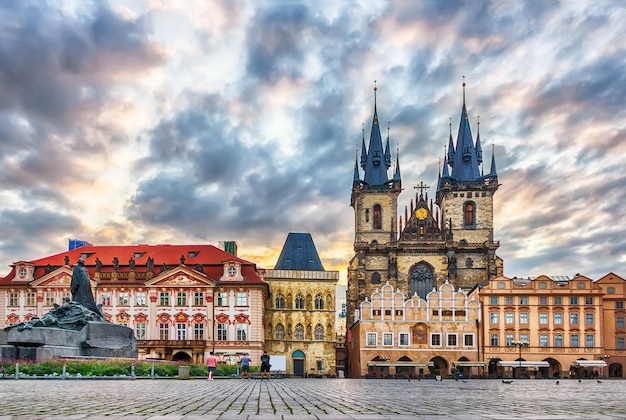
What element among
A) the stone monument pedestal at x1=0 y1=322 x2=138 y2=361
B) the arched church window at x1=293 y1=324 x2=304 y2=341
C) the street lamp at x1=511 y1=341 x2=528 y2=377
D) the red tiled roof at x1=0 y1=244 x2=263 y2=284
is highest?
the red tiled roof at x1=0 y1=244 x2=263 y2=284

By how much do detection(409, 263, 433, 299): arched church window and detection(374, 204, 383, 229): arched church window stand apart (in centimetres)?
801

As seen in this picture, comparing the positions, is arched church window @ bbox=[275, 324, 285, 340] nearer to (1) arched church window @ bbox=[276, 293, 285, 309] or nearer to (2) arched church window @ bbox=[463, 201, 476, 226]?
(1) arched church window @ bbox=[276, 293, 285, 309]

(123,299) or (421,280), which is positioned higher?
(421,280)

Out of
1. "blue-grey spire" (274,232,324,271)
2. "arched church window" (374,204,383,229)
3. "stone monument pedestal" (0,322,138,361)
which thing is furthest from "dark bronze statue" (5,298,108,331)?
"arched church window" (374,204,383,229)

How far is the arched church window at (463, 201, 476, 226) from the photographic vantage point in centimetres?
9944

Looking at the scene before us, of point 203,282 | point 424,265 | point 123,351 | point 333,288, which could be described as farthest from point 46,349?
point 424,265

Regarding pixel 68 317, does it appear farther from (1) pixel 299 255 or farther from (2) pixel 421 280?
(2) pixel 421 280

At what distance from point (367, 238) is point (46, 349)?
7121cm

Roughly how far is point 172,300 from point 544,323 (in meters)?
38.0

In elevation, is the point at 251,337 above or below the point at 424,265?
below

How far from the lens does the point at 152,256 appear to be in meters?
77.5

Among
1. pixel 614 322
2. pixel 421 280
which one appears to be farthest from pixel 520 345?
pixel 421 280

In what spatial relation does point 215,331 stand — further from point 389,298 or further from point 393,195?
point 393,195

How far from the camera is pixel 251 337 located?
7288 cm
